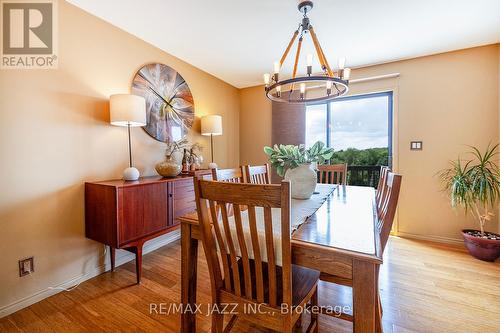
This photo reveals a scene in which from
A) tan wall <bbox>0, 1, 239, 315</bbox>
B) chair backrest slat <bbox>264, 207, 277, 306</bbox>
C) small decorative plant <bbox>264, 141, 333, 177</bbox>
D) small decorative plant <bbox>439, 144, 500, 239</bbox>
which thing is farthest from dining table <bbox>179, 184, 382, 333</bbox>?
small decorative plant <bbox>439, 144, 500, 239</bbox>

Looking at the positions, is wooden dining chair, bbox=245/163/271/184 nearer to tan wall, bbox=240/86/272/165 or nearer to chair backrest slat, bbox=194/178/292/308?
chair backrest slat, bbox=194/178/292/308

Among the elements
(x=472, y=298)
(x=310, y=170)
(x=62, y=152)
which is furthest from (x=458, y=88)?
(x=62, y=152)

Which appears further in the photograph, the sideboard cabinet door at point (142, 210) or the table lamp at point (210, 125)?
the table lamp at point (210, 125)

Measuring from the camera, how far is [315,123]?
143 inches

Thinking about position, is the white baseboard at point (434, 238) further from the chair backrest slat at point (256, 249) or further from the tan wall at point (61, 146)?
the tan wall at point (61, 146)

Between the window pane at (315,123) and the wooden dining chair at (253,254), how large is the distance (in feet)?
9.16

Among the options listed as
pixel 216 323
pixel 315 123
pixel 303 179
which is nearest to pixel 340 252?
pixel 216 323

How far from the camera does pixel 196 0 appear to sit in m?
1.86

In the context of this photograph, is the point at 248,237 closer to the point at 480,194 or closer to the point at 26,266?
the point at 26,266

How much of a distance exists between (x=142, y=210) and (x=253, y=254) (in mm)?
1409

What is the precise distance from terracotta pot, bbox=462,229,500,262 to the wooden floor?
79 mm

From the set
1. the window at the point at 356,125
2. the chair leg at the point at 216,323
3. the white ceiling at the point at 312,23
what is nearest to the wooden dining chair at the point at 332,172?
the window at the point at 356,125

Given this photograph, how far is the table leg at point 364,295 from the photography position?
0.81 metres

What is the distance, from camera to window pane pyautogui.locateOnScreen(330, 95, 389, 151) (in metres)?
3.17
